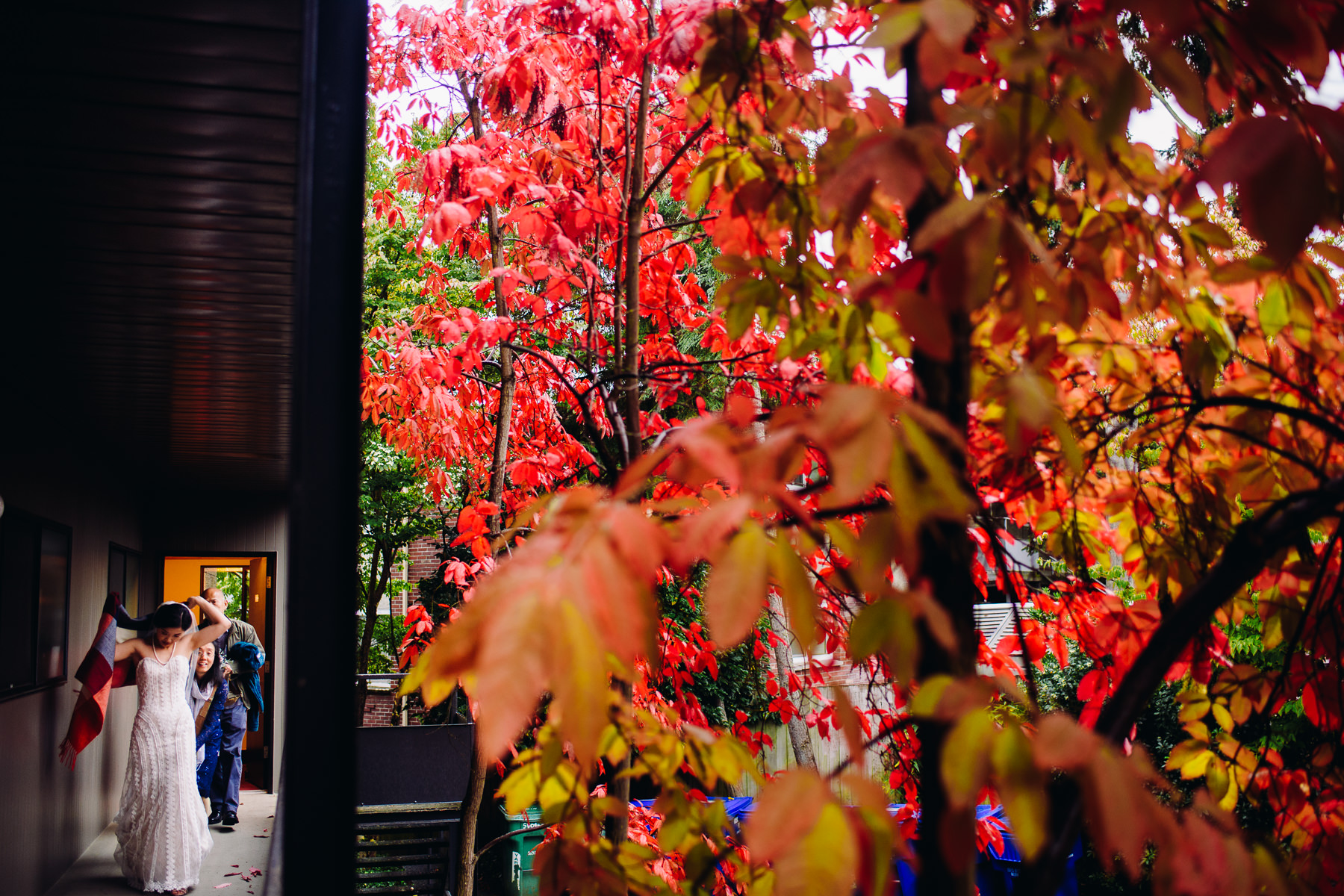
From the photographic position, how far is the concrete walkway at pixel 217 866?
6.26 metres

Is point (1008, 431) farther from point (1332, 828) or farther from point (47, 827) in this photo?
point (47, 827)

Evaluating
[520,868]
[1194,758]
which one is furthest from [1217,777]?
[520,868]

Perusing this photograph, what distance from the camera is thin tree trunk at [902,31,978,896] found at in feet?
3.80

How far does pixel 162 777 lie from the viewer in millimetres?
6418

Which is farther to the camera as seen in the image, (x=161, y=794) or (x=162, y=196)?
(x=161, y=794)

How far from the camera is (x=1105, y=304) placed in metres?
1.22

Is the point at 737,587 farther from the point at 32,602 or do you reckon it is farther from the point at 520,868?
the point at 520,868

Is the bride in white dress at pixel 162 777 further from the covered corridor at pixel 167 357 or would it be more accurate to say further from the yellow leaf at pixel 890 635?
the yellow leaf at pixel 890 635

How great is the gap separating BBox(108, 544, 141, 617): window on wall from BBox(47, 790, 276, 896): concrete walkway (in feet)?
6.69

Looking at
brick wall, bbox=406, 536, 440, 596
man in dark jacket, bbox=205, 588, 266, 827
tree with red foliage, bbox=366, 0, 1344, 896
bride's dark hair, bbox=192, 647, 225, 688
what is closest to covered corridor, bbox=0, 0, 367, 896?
tree with red foliage, bbox=366, 0, 1344, 896

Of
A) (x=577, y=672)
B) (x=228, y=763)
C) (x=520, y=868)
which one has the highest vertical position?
(x=577, y=672)

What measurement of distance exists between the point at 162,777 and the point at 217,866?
1.19 meters

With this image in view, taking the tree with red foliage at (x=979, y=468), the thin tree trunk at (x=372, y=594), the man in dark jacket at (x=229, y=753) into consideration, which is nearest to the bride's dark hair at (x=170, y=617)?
the man in dark jacket at (x=229, y=753)

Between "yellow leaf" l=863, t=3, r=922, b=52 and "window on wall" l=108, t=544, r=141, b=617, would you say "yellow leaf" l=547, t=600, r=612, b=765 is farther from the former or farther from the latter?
"window on wall" l=108, t=544, r=141, b=617
